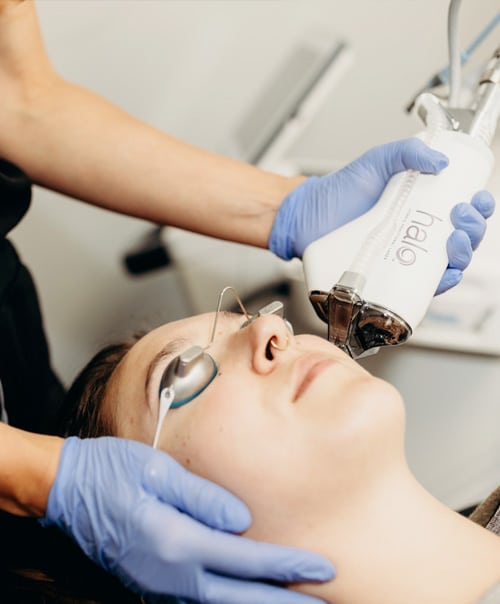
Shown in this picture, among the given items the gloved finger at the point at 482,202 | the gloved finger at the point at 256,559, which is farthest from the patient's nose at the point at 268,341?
the gloved finger at the point at 482,202

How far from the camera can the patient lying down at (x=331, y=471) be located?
845 millimetres

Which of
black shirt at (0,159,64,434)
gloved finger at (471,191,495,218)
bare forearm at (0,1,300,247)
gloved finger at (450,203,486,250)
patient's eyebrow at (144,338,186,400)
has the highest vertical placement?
gloved finger at (471,191,495,218)

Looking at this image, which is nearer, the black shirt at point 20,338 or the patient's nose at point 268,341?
the patient's nose at point 268,341

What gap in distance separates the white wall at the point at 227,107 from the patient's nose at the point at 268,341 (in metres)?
0.56

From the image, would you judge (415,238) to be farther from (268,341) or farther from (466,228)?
(268,341)

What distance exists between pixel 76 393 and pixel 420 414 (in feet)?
2.52

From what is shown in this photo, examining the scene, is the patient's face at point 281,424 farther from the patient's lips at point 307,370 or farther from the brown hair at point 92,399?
the brown hair at point 92,399

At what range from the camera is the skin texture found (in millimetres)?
844

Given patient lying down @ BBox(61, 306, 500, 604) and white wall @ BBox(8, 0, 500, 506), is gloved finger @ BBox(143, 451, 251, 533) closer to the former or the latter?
patient lying down @ BBox(61, 306, 500, 604)

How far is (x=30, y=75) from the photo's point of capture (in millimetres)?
1240

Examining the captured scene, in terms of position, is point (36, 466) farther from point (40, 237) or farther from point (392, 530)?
point (40, 237)

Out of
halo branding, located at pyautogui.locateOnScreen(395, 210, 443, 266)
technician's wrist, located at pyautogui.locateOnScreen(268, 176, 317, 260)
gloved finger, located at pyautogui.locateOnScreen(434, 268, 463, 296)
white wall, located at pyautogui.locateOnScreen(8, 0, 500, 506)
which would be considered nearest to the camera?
halo branding, located at pyautogui.locateOnScreen(395, 210, 443, 266)

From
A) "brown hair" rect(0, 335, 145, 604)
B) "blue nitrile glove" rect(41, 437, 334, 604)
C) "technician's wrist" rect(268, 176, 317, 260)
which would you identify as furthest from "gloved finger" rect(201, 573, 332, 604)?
"technician's wrist" rect(268, 176, 317, 260)

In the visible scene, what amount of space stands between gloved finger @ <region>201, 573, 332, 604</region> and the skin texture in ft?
0.11
